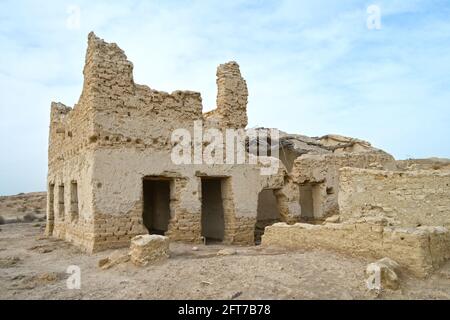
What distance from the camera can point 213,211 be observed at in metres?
12.9

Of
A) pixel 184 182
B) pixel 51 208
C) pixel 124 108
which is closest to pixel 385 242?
pixel 184 182

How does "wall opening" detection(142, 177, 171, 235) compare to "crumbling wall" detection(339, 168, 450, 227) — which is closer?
"crumbling wall" detection(339, 168, 450, 227)

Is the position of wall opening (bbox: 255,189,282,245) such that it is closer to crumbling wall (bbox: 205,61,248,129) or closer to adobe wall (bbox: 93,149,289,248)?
adobe wall (bbox: 93,149,289,248)

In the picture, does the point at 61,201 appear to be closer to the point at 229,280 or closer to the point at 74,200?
the point at 74,200

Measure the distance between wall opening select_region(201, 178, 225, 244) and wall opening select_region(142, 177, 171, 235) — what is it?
1292 millimetres

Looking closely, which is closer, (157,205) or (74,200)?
(74,200)

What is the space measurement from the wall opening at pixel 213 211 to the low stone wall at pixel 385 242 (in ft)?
16.6

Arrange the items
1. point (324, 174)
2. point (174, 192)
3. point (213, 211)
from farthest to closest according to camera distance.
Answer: point (324, 174), point (213, 211), point (174, 192)

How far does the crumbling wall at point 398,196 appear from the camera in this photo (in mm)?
7594

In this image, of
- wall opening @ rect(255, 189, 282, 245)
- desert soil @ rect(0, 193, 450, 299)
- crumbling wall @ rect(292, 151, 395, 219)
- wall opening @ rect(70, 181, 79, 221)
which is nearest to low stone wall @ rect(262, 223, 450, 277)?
desert soil @ rect(0, 193, 450, 299)

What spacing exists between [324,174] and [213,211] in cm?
406

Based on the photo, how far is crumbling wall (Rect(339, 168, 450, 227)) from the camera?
24.9 ft

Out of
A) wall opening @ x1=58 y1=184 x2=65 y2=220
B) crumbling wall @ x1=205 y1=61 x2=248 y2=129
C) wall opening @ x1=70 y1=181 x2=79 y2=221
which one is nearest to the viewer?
wall opening @ x1=70 y1=181 x2=79 y2=221
